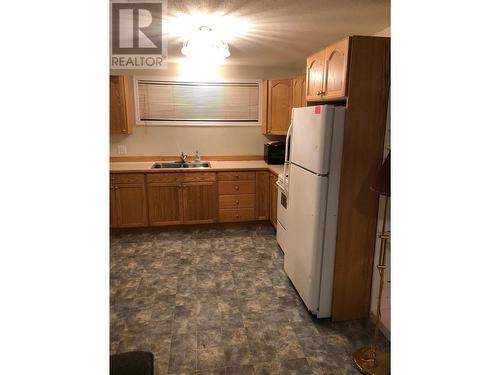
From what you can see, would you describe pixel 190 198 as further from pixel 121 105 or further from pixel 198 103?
pixel 121 105

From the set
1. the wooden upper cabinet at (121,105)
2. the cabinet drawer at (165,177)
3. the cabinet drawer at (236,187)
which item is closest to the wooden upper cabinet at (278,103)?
the cabinet drawer at (236,187)

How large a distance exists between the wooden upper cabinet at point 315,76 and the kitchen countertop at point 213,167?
130 cm

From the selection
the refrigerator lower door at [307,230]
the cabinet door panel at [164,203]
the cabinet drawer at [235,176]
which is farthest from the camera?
the cabinet drawer at [235,176]

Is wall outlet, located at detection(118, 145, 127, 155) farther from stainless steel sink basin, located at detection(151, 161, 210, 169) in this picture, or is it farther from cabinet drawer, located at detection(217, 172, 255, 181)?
cabinet drawer, located at detection(217, 172, 255, 181)

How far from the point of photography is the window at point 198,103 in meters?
4.25

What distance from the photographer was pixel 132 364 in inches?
51.6

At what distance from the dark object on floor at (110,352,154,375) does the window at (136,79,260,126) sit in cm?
342

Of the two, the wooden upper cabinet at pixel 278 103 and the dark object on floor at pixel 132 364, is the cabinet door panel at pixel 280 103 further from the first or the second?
the dark object on floor at pixel 132 364

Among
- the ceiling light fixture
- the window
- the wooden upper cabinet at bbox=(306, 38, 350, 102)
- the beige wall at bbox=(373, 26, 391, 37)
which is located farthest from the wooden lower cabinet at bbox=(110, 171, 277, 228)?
the beige wall at bbox=(373, 26, 391, 37)
